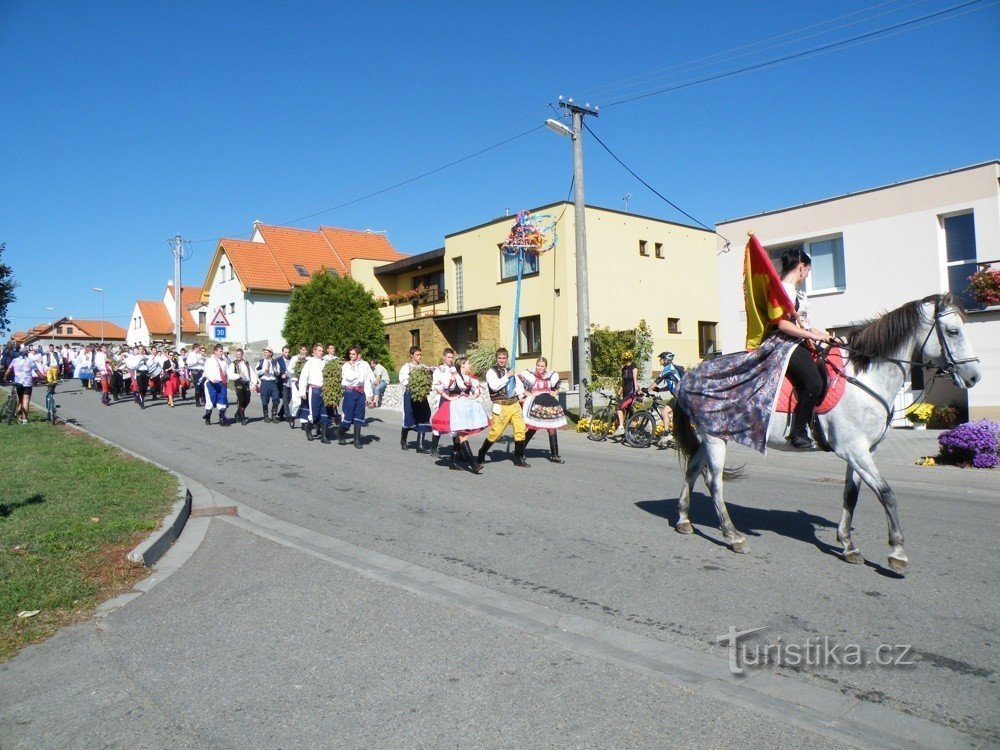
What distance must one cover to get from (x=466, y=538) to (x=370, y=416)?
14.1m

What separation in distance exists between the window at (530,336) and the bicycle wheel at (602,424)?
508 inches

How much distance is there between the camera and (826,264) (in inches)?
785

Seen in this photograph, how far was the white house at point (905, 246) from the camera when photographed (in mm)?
16375

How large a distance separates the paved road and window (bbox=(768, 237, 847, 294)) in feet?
22.3

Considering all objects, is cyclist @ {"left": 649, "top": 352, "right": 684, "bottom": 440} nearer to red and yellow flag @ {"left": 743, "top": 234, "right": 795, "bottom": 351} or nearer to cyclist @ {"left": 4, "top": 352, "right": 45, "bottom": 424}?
red and yellow flag @ {"left": 743, "top": 234, "right": 795, "bottom": 351}

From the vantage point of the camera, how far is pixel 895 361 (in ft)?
21.1

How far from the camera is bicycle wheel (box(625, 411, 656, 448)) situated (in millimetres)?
15547

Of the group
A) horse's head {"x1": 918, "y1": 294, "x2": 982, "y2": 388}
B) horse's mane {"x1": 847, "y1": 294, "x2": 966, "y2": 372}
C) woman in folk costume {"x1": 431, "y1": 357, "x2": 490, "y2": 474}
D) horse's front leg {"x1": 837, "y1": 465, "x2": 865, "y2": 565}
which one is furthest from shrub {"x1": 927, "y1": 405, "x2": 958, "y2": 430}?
horse's front leg {"x1": 837, "y1": 465, "x2": 865, "y2": 565}

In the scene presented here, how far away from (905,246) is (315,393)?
13.6 m

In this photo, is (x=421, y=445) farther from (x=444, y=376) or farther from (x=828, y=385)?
(x=828, y=385)

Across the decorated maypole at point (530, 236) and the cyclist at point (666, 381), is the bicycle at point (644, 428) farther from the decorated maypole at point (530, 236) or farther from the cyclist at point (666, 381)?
the decorated maypole at point (530, 236)

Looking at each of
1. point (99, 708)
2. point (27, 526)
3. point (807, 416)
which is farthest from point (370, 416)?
point (99, 708)

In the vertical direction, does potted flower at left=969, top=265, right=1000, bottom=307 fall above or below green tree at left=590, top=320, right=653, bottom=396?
above

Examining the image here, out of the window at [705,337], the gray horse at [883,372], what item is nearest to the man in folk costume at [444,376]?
the gray horse at [883,372]
